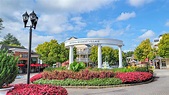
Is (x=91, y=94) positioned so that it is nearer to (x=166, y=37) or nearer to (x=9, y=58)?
(x=9, y=58)

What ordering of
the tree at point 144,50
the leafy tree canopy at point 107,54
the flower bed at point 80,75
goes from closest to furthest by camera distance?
the flower bed at point 80,75 → the tree at point 144,50 → the leafy tree canopy at point 107,54

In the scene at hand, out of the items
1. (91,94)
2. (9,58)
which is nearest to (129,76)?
(91,94)

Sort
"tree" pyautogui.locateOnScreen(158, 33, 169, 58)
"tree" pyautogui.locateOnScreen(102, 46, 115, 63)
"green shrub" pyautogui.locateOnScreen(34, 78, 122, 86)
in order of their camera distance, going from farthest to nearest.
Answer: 1. "tree" pyautogui.locateOnScreen(102, 46, 115, 63)
2. "tree" pyautogui.locateOnScreen(158, 33, 169, 58)
3. "green shrub" pyautogui.locateOnScreen(34, 78, 122, 86)

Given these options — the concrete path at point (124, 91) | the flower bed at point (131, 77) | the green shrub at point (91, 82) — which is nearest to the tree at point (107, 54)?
the flower bed at point (131, 77)

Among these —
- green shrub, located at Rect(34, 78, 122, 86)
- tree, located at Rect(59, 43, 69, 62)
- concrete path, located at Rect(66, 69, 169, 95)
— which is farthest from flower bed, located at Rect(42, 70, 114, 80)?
tree, located at Rect(59, 43, 69, 62)

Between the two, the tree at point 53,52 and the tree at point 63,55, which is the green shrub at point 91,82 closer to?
the tree at point 53,52

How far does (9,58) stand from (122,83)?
8.82m

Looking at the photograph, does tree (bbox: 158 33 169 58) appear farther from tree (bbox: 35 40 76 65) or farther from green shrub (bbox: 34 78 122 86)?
green shrub (bbox: 34 78 122 86)

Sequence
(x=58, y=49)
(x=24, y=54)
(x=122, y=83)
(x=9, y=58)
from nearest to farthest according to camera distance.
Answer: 1. (x=9, y=58)
2. (x=122, y=83)
3. (x=24, y=54)
4. (x=58, y=49)

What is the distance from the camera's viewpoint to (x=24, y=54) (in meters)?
41.9

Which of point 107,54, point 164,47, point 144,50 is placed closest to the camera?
point 164,47

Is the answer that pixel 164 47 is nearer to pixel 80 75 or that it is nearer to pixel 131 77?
pixel 131 77

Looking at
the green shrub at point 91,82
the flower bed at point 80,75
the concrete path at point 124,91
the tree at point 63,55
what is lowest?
the concrete path at point 124,91

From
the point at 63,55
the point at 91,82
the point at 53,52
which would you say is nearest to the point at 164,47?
the point at 63,55
